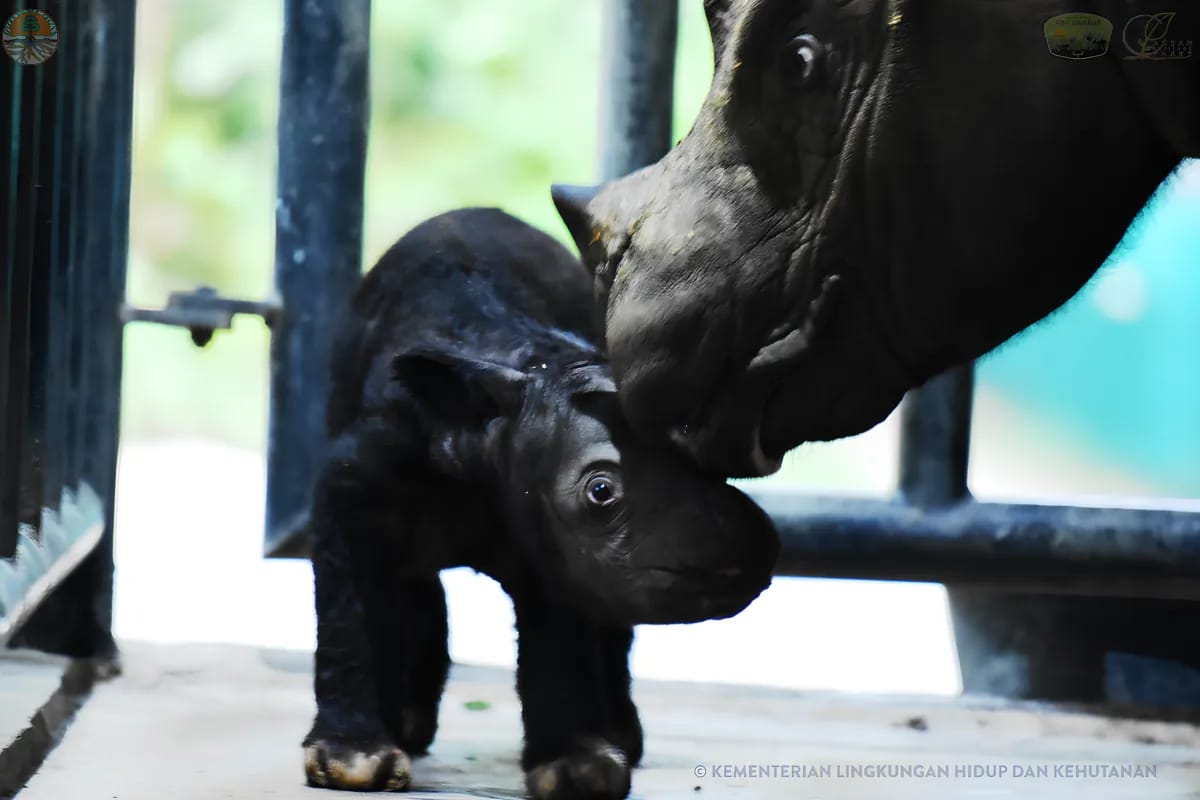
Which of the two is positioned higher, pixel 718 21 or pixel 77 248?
pixel 718 21

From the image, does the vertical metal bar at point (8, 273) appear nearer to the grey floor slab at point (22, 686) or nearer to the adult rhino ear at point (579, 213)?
the grey floor slab at point (22, 686)

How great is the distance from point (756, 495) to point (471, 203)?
795mm

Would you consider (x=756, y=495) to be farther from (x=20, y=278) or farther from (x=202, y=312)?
(x=20, y=278)

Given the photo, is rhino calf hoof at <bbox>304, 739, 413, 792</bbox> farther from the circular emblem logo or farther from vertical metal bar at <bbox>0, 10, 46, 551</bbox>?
the circular emblem logo

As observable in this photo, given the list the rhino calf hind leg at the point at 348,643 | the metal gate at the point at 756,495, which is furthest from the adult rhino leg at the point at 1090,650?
the rhino calf hind leg at the point at 348,643

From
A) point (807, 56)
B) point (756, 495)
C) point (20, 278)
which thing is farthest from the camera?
point (756, 495)

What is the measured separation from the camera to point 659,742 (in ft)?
9.75

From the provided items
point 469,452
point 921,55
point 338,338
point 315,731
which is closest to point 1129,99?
point 921,55

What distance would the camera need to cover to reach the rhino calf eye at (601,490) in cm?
229

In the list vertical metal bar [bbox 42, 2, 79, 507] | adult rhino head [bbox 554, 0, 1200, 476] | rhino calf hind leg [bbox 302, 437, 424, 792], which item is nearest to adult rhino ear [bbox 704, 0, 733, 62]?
adult rhino head [bbox 554, 0, 1200, 476]

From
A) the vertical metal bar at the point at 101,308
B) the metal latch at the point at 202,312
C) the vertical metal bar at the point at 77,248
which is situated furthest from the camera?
the metal latch at the point at 202,312

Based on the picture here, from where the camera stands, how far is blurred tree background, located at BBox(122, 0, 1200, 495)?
3.59 meters

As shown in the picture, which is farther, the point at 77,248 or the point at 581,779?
the point at 77,248

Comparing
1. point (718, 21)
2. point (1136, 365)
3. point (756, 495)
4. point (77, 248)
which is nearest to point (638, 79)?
point (756, 495)
